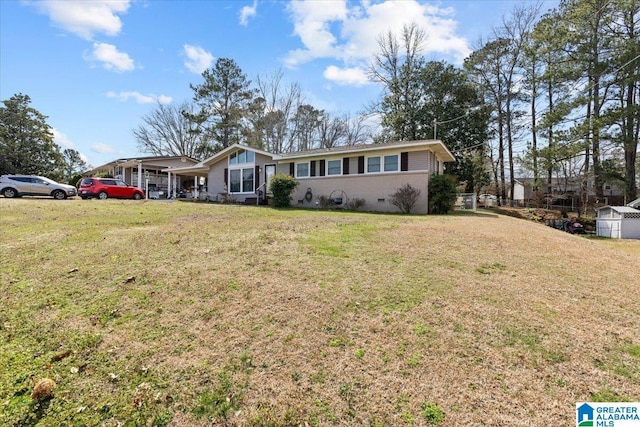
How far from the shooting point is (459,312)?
3555 mm

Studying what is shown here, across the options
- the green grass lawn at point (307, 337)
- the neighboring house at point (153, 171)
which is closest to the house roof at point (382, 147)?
the green grass lawn at point (307, 337)

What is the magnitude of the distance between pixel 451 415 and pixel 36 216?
12.2m

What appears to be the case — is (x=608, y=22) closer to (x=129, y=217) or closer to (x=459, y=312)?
(x=459, y=312)

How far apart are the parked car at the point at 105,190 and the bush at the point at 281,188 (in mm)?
11345

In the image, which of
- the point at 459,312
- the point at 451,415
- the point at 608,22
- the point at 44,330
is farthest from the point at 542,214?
the point at 44,330

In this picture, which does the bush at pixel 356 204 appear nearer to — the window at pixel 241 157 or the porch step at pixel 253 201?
the porch step at pixel 253 201

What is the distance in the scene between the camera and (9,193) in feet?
55.0

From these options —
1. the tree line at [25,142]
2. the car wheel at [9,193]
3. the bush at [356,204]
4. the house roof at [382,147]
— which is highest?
the tree line at [25,142]

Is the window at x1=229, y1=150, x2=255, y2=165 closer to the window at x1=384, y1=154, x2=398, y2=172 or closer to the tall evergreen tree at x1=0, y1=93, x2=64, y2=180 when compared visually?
the window at x1=384, y1=154, x2=398, y2=172

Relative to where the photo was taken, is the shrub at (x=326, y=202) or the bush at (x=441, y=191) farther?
the shrub at (x=326, y=202)

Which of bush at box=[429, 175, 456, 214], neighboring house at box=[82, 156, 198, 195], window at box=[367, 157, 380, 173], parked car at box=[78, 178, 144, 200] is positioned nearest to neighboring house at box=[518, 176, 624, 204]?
bush at box=[429, 175, 456, 214]

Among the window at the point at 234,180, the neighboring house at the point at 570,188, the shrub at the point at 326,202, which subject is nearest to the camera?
the shrub at the point at 326,202

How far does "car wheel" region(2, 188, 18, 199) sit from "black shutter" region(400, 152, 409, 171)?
21.0m

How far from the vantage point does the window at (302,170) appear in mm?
18422
